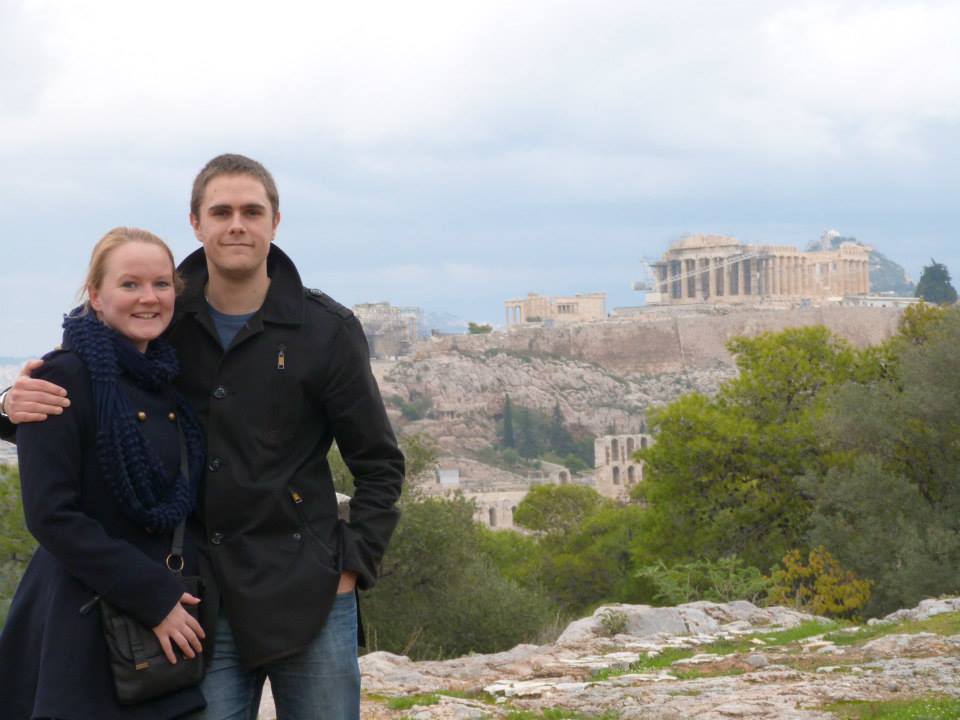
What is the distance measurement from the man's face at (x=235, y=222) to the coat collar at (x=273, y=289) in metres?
0.12

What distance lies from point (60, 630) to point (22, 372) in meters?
0.66

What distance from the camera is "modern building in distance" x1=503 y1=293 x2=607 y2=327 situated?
12938cm

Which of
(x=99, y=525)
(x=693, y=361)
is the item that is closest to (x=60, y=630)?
(x=99, y=525)

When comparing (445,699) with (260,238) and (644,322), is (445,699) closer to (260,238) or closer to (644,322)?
(260,238)

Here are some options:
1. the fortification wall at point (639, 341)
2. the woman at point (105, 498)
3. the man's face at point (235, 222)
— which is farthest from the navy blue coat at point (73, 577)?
the fortification wall at point (639, 341)

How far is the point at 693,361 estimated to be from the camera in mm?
107250

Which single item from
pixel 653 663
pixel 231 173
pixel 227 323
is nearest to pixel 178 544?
pixel 227 323

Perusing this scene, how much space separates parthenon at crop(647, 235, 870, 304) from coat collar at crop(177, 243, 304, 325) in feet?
399

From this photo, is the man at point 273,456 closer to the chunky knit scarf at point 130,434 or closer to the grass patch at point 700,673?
the chunky knit scarf at point 130,434

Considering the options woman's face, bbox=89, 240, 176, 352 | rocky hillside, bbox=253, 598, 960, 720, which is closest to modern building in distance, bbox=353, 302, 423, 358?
rocky hillside, bbox=253, 598, 960, 720

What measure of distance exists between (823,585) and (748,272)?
374ft

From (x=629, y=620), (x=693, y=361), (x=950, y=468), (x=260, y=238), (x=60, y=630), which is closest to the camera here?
(x=60, y=630)

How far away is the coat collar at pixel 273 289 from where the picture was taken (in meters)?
3.45

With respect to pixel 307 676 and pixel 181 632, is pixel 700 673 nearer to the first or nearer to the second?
pixel 307 676
